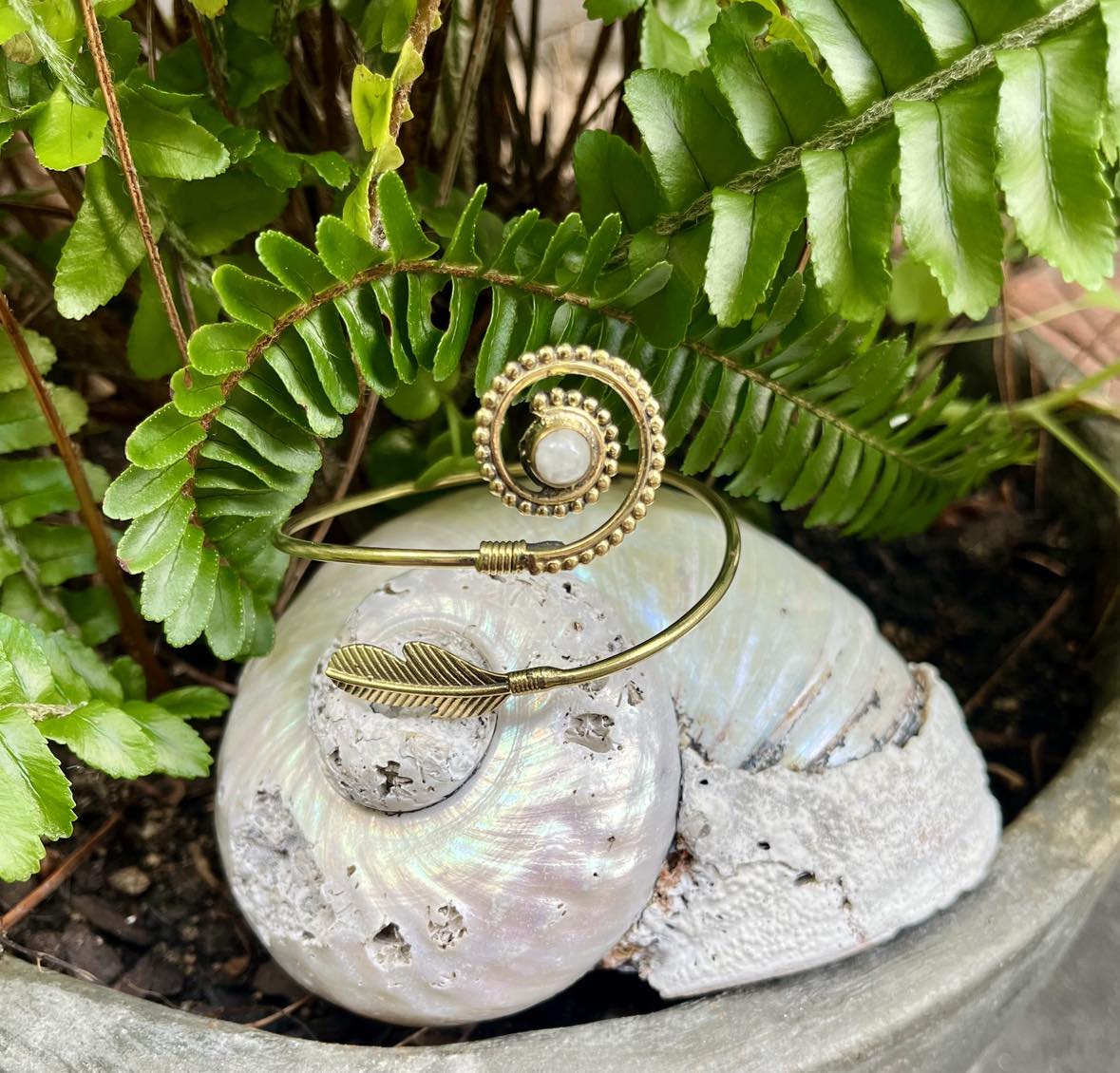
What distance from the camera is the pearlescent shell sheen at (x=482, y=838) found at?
24.7 inches

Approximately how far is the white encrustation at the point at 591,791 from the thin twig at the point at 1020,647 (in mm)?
208

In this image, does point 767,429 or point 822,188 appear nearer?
point 822,188

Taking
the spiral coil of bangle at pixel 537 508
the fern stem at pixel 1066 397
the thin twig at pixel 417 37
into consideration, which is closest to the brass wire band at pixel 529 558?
the spiral coil of bangle at pixel 537 508

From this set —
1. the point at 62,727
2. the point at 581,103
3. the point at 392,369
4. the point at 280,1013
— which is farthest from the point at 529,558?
the point at 581,103

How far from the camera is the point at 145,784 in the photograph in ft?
2.74

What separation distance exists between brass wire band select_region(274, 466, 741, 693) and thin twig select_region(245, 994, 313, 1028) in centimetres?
32

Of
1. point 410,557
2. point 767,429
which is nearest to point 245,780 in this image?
point 410,557

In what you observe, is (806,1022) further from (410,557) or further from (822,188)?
(822,188)

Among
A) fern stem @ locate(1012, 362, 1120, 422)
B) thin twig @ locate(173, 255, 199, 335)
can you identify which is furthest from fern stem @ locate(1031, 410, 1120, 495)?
thin twig @ locate(173, 255, 199, 335)

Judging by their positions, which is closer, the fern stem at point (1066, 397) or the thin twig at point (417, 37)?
the thin twig at point (417, 37)

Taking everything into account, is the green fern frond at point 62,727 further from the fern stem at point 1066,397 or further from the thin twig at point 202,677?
the fern stem at point 1066,397

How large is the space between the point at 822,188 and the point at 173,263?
0.44 m

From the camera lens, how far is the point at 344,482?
795 millimetres

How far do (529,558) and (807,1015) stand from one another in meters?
0.34
